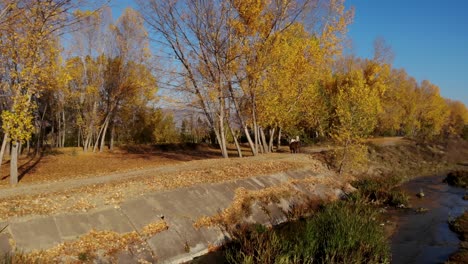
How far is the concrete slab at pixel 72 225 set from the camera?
9.22 metres

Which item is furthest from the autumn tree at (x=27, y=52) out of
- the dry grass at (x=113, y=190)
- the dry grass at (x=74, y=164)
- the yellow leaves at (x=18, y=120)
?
the dry grass at (x=74, y=164)

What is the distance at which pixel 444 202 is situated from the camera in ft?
62.8

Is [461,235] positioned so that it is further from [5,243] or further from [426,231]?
[5,243]

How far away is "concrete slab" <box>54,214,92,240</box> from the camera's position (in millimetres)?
9219

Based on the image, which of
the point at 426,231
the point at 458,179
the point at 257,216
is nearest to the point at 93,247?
the point at 257,216

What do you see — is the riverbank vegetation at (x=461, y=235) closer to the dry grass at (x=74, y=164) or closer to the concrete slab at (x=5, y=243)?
the concrete slab at (x=5, y=243)

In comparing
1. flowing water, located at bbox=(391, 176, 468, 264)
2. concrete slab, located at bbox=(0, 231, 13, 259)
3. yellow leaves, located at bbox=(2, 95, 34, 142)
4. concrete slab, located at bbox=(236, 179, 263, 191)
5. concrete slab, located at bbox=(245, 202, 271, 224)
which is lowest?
flowing water, located at bbox=(391, 176, 468, 264)

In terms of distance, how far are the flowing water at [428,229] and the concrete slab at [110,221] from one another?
24.9 feet

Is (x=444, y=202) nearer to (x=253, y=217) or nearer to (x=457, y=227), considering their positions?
(x=457, y=227)

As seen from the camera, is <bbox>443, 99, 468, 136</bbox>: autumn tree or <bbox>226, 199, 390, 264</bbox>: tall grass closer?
<bbox>226, 199, 390, 264</bbox>: tall grass

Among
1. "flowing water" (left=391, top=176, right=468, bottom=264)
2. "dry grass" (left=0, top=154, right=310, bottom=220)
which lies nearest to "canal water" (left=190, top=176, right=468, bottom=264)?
"flowing water" (left=391, top=176, right=468, bottom=264)

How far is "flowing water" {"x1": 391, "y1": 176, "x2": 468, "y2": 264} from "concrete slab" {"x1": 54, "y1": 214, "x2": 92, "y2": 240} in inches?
335

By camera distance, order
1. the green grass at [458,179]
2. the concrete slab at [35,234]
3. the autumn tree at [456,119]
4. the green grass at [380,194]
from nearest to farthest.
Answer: the concrete slab at [35,234] → the green grass at [380,194] → the green grass at [458,179] → the autumn tree at [456,119]

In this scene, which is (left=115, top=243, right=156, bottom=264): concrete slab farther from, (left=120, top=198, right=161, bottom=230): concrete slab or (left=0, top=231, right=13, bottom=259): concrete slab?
(left=0, top=231, right=13, bottom=259): concrete slab
